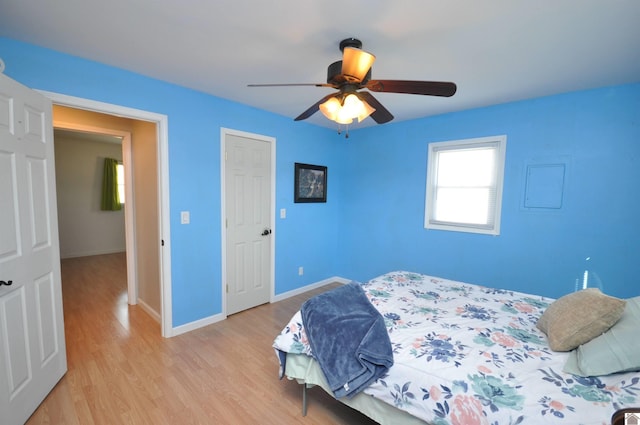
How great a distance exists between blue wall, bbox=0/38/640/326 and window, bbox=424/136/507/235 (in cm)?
9

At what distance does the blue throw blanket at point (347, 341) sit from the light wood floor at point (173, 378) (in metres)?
0.53

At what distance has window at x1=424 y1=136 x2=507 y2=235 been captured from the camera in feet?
9.80

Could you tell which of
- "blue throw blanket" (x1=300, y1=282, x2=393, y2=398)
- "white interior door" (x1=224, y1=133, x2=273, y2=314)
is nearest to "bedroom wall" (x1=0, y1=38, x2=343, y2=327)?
"white interior door" (x1=224, y1=133, x2=273, y2=314)

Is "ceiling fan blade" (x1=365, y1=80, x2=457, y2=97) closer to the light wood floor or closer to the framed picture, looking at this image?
the light wood floor

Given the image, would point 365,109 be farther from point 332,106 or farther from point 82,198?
point 82,198

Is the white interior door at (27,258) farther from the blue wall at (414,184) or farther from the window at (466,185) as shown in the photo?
the window at (466,185)

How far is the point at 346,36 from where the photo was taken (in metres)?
1.69

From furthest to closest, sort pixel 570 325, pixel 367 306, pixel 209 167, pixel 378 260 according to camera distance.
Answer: pixel 378 260
pixel 209 167
pixel 367 306
pixel 570 325

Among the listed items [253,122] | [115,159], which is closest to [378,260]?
[253,122]

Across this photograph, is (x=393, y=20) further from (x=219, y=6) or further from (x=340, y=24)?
(x=219, y=6)

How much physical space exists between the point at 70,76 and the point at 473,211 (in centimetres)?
392

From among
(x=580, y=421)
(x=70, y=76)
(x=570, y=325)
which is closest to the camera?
(x=580, y=421)

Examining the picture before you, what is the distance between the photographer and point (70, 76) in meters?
2.00

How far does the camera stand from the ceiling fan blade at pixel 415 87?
1.49 metres
